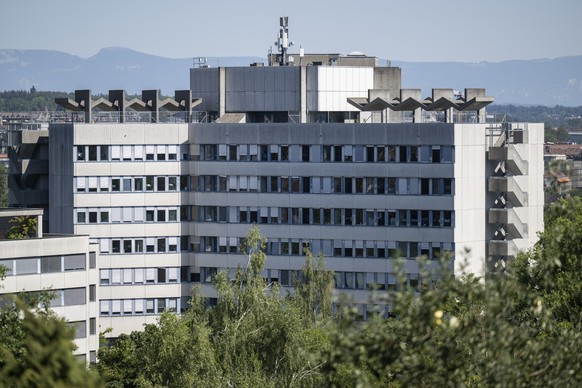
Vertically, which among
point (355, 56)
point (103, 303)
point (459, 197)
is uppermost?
point (355, 56)

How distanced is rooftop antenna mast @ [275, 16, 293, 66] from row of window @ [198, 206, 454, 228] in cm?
2086

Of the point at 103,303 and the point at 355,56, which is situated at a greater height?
the point at 355,56

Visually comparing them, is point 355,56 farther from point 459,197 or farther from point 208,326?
point 208,326

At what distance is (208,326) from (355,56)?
63.9 m

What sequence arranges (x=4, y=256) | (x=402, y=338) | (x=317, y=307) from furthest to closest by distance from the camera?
(x=317, y=307) → (x=4, y=256) → (x=402, y=338)

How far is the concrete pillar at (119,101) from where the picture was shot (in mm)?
144375

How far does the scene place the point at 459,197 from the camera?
131000mm

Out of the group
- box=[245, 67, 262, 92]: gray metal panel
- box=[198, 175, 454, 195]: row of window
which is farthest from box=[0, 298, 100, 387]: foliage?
box=[245, 67, 262, 92]: gray metal panel

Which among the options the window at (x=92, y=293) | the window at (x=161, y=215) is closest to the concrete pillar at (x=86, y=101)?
the window at (x=161, y=215)

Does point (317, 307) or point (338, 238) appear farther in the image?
point (338, 238)

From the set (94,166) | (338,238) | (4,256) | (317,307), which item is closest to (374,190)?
(338,238)

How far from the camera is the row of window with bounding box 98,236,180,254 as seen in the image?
453ft

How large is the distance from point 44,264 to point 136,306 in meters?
29.5

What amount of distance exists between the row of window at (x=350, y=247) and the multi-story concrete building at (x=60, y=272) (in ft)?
82.1
